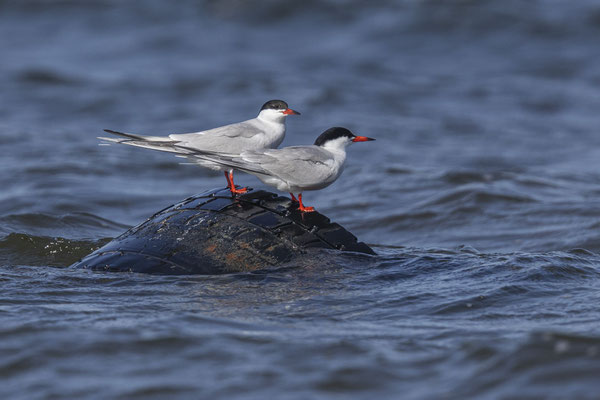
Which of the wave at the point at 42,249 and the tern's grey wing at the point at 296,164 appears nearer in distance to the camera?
the tern's grey wing at the point at 296,164

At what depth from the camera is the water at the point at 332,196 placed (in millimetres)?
5133

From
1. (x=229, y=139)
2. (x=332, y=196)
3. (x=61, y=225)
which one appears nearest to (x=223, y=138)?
(x=229, y=139)

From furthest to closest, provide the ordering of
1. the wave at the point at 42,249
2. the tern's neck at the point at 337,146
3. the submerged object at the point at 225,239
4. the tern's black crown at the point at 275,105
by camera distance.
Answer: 1. the wave at the point at 42,249
2. the tern's black crown at the point at 275,105
3. the tern's neck at the point at 337,146
4. the submerged object at the point at 225,239

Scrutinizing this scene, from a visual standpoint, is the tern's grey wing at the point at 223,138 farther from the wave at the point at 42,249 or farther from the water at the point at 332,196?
the wave at the point at 42,249

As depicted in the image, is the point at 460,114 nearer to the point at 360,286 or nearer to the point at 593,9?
the point at 593,9

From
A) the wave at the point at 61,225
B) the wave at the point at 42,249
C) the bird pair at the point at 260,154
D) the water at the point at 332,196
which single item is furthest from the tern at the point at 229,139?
the wave at the point at 61,225

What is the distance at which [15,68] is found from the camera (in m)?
21.5

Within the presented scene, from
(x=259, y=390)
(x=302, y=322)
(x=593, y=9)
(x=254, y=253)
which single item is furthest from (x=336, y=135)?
(x=593, y=9)

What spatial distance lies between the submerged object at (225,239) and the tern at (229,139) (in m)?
0.35

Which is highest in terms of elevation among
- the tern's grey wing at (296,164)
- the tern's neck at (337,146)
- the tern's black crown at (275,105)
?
the tern's black crown at (275,105)

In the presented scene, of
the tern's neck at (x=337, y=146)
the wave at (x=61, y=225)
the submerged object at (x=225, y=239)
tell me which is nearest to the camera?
the submerged object at (x=225, y=239)

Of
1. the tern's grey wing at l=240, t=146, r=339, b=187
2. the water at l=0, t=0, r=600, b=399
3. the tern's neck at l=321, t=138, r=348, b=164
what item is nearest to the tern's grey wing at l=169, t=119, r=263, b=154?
the tern's grey wing at l=240, t=146, r=339, b=187

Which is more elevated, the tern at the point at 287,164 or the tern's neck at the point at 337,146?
the tern's neck at the point at 337,146

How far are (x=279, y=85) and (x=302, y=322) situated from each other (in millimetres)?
14623
